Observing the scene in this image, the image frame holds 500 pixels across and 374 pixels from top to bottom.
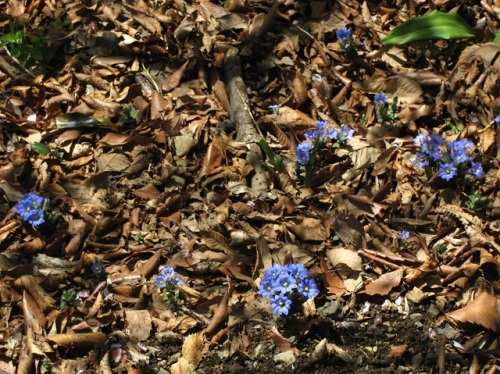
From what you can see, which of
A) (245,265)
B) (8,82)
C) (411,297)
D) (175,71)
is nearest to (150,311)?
(245,265)

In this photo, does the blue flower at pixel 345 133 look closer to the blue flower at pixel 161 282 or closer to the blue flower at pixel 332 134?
the blue flower at pixel 332 134

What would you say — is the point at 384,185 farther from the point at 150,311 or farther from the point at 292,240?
the point at 150,311

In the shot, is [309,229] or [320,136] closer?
[309,229]

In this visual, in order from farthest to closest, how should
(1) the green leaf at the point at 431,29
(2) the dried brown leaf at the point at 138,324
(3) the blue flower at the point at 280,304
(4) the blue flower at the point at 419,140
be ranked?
(1) the green leaf at the point at 431,29
(4) the blue flower at the point at 419,140
(2) the dried brown leaf at the point at 138,324
(3) the blue flower at the point at 280,304

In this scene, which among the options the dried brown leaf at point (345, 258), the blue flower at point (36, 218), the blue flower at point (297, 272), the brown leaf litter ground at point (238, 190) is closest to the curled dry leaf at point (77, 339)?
the brown leaf litter ground at point (238, 190)

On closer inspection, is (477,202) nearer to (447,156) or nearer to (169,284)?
(447,156)

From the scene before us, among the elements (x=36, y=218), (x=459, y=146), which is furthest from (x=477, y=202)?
(x=36, y=218)

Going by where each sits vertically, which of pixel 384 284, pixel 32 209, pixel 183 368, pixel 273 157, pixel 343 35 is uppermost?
pixel 343 35

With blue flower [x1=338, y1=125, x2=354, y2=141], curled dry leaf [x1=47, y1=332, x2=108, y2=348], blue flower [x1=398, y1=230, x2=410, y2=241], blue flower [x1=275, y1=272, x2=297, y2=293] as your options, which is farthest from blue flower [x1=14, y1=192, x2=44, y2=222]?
blue flower [x1=398, y1=230, x2=410, y2=241]
